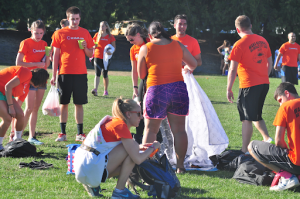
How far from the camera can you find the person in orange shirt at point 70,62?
6156mm

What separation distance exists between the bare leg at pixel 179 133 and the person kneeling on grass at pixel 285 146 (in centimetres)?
83

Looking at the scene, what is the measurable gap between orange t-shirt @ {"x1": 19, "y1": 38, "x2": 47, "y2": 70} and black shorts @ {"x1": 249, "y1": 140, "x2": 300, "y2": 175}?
150 inches

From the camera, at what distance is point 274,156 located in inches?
156

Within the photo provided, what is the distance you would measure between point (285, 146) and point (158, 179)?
1404 mm

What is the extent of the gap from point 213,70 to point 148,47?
72.6 feet

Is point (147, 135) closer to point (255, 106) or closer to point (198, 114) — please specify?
point (198, 114)

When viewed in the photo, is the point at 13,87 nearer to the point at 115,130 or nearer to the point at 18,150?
the point at 18,150

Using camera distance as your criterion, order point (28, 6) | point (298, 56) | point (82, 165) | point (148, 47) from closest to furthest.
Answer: point (82, 165) < point (148, 47) < point (298, 56) < point (28, 6)

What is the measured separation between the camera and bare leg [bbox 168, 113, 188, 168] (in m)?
4.47

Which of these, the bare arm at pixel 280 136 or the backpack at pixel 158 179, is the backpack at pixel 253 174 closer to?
the bare arm at pixel 280 136

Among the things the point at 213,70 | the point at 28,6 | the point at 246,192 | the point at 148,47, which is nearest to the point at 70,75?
the point at 148,47

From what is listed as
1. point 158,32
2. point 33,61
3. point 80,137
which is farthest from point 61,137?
point 158,32

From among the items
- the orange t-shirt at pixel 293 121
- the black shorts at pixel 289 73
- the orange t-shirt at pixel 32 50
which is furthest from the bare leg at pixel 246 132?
the black shorts at pixel 289 73

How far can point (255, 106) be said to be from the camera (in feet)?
17.4
